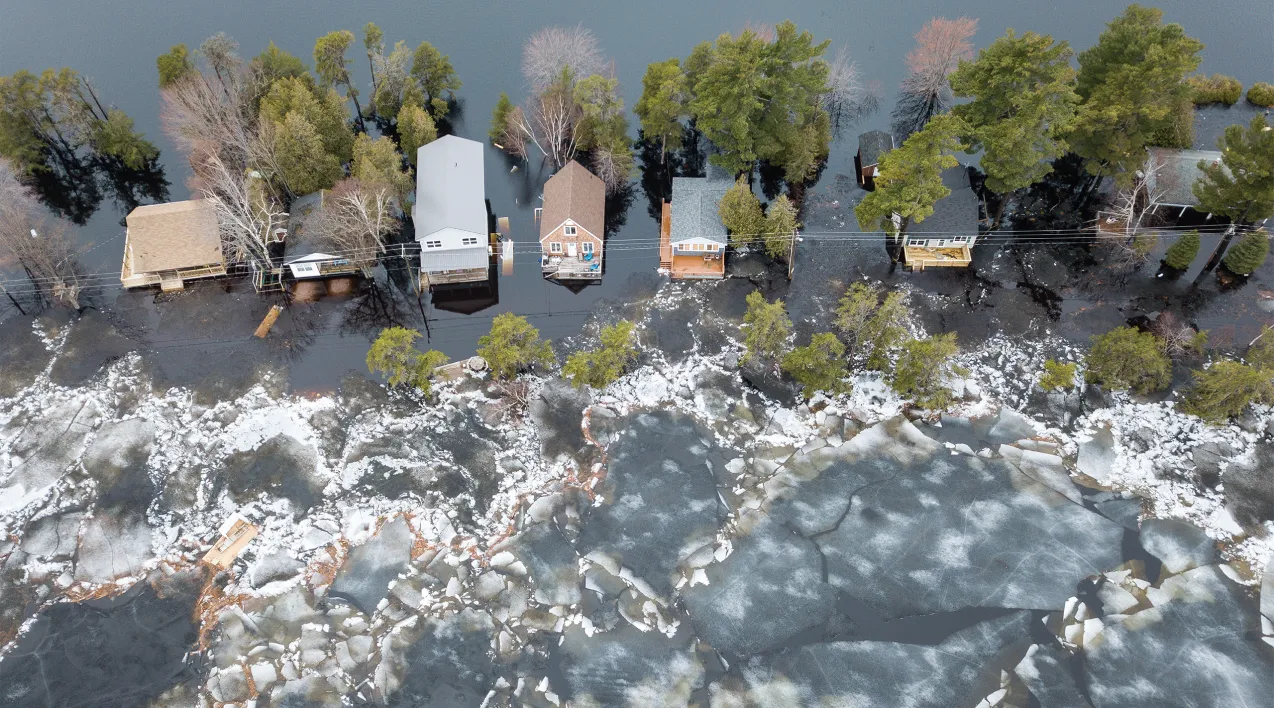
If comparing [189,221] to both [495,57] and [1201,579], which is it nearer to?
[495,57]

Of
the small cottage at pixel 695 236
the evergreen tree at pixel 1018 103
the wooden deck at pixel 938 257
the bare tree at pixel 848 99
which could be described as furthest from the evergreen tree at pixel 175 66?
the evergreen tree at pixel 1018 103

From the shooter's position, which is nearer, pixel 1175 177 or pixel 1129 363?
pixel 1129 363

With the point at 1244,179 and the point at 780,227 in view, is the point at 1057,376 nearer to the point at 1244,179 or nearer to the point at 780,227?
the point at 1244,179


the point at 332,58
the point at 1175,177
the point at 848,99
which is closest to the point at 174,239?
the point at 332,58

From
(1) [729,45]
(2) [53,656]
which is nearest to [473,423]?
(2) [53,656]

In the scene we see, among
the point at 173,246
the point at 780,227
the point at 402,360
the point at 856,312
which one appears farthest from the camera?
the point at 780,227
